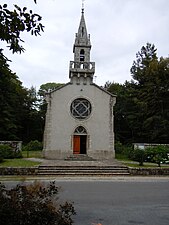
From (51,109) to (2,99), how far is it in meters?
14.5

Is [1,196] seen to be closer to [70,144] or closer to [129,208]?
[129,208]

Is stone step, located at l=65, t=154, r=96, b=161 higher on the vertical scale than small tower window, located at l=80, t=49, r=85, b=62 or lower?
lower

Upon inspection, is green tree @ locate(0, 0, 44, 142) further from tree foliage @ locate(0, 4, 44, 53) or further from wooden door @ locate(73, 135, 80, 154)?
wooden door @ locate(73, 135, 80, 154)

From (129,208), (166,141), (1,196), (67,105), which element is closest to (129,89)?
(166,141)

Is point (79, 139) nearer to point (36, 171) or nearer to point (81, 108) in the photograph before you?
point (81, 108)

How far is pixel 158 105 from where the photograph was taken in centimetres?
Answer: 3756

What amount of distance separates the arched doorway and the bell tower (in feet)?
18.3

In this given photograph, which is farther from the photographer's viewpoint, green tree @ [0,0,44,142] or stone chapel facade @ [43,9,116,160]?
stone chapel facade @ [43,9,116,160]

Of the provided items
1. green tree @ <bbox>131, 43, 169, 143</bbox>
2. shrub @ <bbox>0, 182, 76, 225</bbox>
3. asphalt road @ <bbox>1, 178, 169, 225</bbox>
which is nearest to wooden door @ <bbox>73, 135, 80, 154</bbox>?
green tree @ <bbox>131, 43, 169, 143</bbox>

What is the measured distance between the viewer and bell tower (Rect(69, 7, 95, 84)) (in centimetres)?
2828

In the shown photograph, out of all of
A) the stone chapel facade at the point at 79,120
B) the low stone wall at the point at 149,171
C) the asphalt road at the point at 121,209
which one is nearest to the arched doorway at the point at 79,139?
the stone chapel facade at the point at 79,120

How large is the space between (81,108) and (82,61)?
20.6ft

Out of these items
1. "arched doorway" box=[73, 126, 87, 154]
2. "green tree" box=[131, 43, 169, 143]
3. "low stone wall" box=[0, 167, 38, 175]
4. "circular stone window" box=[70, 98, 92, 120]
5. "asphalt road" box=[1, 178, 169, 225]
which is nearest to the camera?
"asphalt road" box=[1, 178, 169, 225]

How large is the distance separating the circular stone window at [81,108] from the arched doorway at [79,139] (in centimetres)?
150
